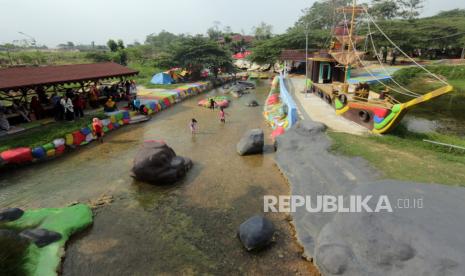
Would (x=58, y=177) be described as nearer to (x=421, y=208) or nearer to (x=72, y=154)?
(x=72, y=154)

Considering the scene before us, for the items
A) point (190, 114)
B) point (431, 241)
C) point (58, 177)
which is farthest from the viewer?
point (190, 114)

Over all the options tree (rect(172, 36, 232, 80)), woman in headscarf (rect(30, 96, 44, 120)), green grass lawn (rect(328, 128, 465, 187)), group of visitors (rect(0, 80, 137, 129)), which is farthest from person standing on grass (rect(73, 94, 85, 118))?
tree (rect(172, 36, 232, 80))

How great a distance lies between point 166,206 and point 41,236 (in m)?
3.97

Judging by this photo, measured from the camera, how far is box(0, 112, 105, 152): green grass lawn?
1400cm

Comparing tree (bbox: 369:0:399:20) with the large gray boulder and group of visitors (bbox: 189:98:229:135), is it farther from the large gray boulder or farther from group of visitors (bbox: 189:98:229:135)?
the large gray boulder

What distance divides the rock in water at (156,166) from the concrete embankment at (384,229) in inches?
204

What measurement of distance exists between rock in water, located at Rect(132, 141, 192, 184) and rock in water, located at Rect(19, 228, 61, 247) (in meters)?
3.91

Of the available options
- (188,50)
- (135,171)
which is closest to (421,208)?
(135,171)

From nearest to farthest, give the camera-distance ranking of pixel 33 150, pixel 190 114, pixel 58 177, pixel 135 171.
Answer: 1. pixel 135 171
2. pixel 58 177
3. pixel 33 150
4. pixel 190 114

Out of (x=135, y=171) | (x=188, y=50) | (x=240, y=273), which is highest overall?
(x=188, y=50)

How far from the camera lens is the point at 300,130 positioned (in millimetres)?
15391

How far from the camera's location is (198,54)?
3956cm

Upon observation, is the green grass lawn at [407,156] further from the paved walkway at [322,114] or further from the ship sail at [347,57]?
the ship sail at [347,57]

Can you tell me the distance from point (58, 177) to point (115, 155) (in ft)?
10.1
